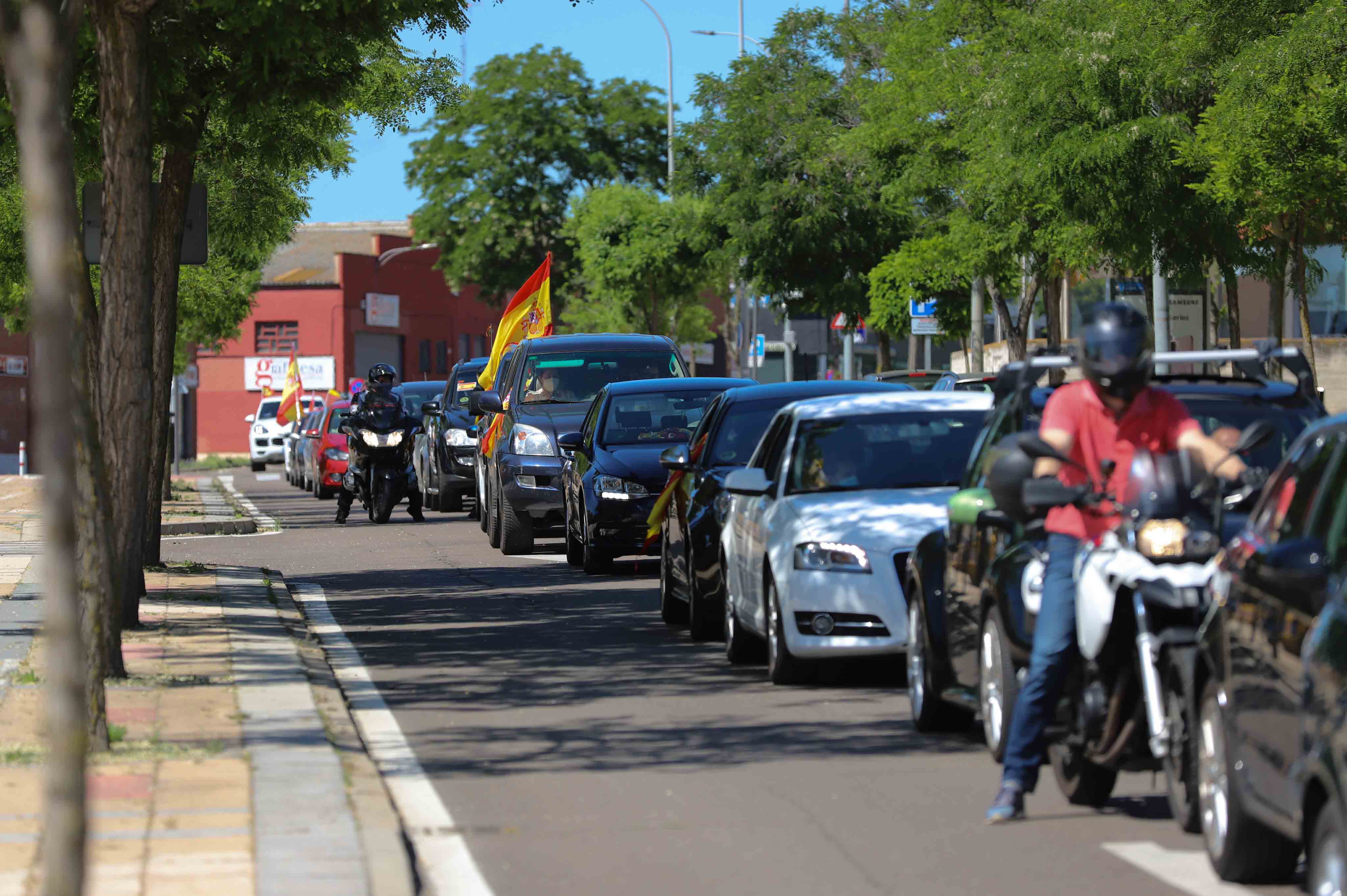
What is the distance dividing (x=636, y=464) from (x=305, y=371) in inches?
2871

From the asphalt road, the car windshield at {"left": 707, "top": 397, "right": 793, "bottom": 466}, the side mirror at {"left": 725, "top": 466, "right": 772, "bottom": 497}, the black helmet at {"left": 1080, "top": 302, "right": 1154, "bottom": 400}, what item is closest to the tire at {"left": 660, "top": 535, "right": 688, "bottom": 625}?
the asphalt road

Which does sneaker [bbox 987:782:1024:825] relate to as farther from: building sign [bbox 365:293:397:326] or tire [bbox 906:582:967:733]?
building sign [bbox 365:293:397:326]

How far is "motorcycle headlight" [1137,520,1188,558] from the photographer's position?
6676 millimetres

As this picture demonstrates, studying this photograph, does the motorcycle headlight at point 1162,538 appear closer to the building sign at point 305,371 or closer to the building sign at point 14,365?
the building sign at point 14,365

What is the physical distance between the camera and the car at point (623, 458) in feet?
59.5

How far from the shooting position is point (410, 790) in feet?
27.0

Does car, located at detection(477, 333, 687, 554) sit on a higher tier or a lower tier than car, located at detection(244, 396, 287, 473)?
higher

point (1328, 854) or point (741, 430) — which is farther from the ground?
point (741, 430)

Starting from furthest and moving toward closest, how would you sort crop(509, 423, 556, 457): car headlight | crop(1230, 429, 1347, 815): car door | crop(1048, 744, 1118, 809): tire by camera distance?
crop(509, 423, 556, 457): car headlight, crop(1048, 744, 1118, 809): tire, crop(1230, 429, 1347, 815): car door

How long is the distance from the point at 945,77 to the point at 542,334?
9268mm

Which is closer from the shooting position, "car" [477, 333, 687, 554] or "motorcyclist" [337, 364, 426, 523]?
"car" [477, 333, 687, 554]

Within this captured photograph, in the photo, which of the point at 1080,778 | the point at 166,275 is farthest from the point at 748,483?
the point at 166,275

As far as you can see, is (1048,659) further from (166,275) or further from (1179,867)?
(166,275)

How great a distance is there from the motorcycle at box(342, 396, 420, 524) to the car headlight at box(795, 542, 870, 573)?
16.4m
